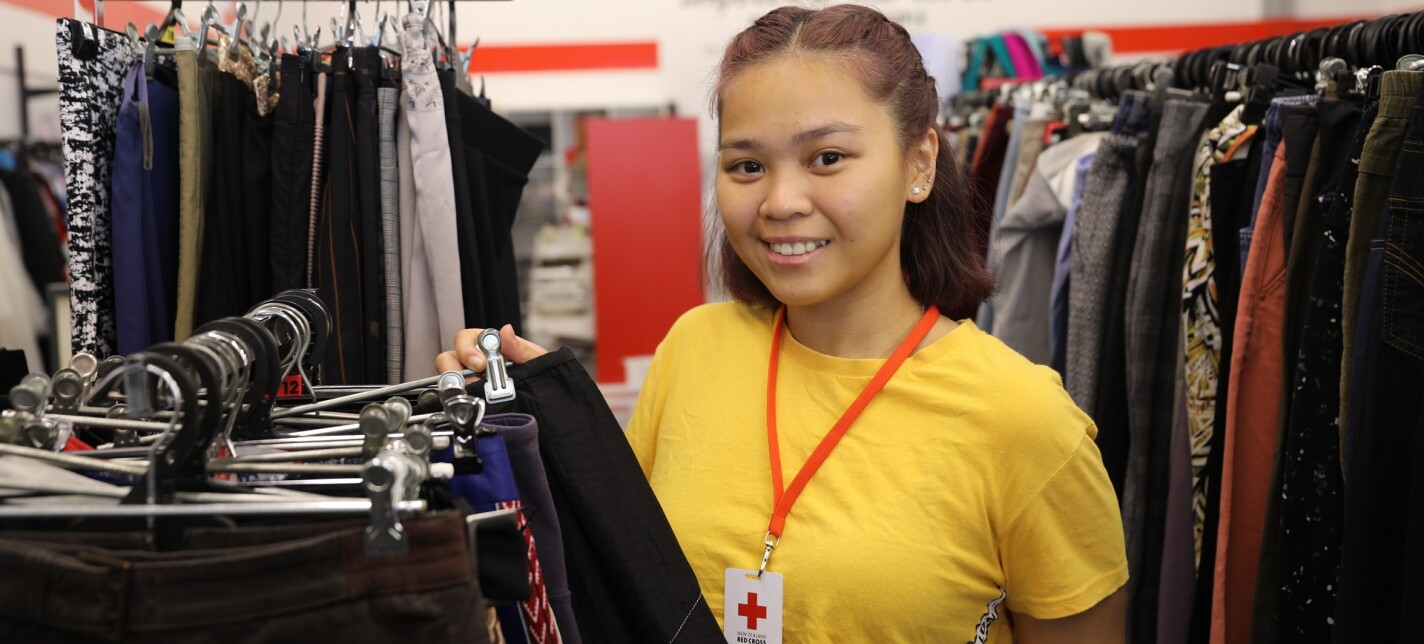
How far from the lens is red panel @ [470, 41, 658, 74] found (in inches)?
189

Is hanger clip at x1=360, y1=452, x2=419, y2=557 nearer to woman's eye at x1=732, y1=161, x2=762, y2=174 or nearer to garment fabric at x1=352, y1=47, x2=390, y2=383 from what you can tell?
woman's eye at x1=732, y1=161, x2=762, y2=174

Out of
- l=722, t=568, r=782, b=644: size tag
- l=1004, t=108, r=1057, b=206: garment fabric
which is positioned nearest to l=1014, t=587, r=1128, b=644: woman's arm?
l=722, t=568, r=782, b=644: size tag

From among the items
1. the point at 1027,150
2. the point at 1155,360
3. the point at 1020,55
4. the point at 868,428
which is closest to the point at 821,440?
the point at 868,428

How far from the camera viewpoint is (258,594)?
801 millimetres

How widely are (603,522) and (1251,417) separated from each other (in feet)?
3.91

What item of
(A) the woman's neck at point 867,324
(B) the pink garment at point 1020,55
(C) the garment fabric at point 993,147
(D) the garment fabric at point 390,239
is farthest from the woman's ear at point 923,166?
(B) the pink garment at point 1020,55

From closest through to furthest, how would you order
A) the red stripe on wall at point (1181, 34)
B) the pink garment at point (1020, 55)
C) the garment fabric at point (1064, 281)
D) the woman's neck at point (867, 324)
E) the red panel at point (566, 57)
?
the woman's neck at point (867, 324) < the garment fabric at point (1064, 281) < the pink garment at point (1020, 55) < the red panel at point (566, 57) < the red stripe on wall at point (1181, 34)

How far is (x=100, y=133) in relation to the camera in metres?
1.80

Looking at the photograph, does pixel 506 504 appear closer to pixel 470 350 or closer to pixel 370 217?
pixel 470 350

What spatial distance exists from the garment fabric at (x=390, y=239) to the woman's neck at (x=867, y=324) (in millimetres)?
738

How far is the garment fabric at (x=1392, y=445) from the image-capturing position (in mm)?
1350

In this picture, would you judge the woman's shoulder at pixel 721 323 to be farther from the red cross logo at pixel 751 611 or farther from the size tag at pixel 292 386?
the size tag at pixel 292 386

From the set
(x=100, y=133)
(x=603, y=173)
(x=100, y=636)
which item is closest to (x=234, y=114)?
(x=100, y=133)

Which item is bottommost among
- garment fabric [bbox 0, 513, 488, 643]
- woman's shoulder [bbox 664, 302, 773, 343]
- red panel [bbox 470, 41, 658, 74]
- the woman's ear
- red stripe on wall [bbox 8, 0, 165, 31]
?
garment fabric [bbox 0, 513, 488, 643]
